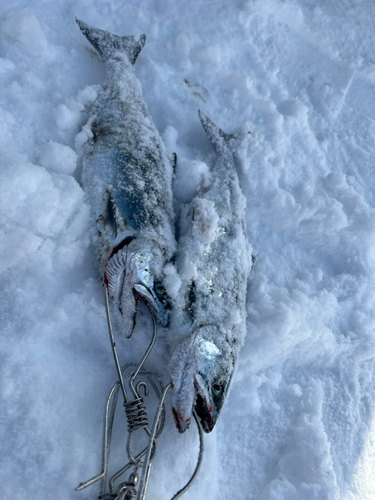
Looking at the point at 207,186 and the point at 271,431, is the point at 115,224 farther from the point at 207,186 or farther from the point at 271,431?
the point at 271,431

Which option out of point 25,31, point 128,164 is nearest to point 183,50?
point 25,31

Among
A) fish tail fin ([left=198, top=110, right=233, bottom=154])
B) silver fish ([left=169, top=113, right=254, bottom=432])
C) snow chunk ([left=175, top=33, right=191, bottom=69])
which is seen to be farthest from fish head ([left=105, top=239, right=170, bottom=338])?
snow chunk ([left=175, top=33, right=191, bottom=69])

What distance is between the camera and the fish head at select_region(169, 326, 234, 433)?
69.4 inches

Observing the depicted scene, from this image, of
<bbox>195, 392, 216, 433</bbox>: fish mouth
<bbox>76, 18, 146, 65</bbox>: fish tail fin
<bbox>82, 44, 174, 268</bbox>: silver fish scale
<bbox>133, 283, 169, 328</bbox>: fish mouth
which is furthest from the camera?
<bbox>76, 18, 146, 65</bbox>: fish tail fin

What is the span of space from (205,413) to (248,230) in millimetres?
1311

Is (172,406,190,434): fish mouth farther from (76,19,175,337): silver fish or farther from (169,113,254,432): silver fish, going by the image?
(76,19,175,337): silver fish

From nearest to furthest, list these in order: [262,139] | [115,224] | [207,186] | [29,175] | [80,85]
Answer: [29,175]
[115,224]
[207,186]
[80,85]
[262,139]

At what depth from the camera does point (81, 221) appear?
2141 millimetres

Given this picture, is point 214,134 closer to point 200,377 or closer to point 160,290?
point 160,290

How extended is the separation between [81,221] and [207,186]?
0.88m

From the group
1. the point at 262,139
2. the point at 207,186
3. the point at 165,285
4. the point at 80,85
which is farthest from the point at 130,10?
the point at 165,285

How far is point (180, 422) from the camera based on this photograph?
5.82 ft

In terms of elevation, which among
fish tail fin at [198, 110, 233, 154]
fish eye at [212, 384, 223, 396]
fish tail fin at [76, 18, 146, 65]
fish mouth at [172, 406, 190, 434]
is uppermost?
fish tail fin at [76, 18, 146, 65]

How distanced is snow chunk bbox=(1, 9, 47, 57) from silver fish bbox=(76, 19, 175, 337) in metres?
0.32
